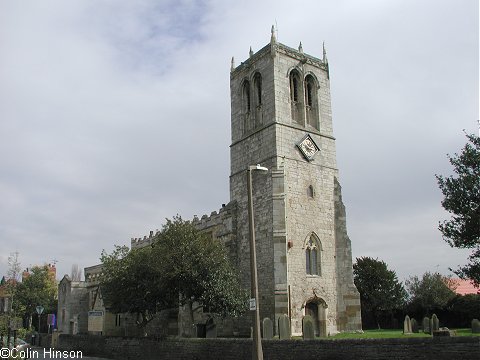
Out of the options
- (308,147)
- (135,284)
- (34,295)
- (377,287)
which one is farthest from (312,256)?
(34,295)

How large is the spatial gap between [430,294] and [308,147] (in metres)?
25.9

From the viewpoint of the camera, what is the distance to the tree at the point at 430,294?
49.1m

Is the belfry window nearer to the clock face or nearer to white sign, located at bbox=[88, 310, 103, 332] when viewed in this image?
the clock face

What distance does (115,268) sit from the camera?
31.5m

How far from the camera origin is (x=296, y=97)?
34906mm

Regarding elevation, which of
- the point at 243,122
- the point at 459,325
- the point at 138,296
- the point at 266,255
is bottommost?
the point at 459,325

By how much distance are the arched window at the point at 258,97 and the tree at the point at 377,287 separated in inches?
1115

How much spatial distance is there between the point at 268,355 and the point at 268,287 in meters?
10.00

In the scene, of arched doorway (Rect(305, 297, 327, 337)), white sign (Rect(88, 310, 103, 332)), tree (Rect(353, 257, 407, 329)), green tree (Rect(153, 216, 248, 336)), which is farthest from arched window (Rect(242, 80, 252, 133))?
tree (Rect(353, 257, 407, 329))

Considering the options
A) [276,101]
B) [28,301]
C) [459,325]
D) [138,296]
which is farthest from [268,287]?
[28,301]

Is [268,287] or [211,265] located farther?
[268,287]

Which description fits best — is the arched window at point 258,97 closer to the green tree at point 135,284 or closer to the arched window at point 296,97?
the arched window at point 296,97

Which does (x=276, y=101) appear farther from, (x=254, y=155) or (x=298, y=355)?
(x=298, y=355)

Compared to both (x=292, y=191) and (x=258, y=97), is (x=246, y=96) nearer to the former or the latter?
(x=258, y=97)
